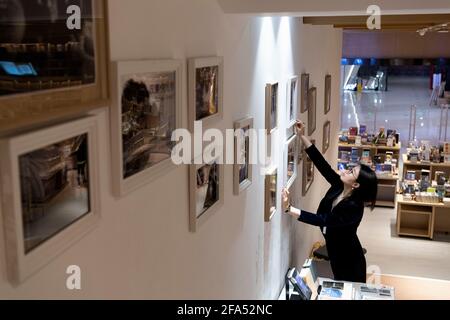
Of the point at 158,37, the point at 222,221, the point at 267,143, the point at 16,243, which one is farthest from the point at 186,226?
the point at 267,143

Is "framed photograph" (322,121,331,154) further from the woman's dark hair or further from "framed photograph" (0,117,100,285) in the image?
"framed photograph" (0,117,100,285)

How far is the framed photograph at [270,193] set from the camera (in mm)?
3416

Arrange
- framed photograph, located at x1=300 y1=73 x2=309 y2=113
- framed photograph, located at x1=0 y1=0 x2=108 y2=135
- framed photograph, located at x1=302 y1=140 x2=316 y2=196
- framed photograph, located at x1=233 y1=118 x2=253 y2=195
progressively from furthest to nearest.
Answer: framed photograph, located at x1=302 y1=140 x2=316 y2=196 → framed photograph, located at x1=300 y1=73 x2=309 y2=113 → framed photograph, located at x1=233 y1=118 x2=253 y2=195 → framed photograph, located at x1=0 y1=0 x2=108 y2=135

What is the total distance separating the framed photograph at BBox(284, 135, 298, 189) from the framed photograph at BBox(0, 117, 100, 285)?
277cm

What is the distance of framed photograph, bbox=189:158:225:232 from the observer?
208 centimetres

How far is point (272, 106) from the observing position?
339 cm

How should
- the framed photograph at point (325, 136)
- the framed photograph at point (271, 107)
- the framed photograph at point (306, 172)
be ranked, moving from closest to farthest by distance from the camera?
1. the framed photograph at point (271, 107)
2. the framed photograph at point (306, 172)
3. the framed photograph at point (325, 136)

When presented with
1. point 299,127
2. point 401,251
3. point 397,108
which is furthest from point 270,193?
point 397,108

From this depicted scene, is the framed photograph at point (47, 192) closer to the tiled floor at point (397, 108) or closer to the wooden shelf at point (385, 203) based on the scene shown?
the wooden shelf at point (385, 203)

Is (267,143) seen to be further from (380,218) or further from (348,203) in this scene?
(380,218)

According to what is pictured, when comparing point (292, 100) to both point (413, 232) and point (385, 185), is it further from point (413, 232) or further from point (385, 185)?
point (385, 185)

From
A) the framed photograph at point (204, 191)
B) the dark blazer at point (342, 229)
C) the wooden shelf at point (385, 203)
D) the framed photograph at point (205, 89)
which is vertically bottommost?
the wooden shelf at point (385, 203)

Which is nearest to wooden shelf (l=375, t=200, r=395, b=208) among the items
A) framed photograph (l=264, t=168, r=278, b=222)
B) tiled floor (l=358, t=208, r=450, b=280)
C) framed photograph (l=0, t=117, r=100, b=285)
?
tiled floor (l=358, t=208, r=450, b=280)

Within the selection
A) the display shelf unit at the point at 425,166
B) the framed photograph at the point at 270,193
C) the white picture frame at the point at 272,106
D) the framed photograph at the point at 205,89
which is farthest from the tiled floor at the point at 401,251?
the framed photograph at the point at 205,89
